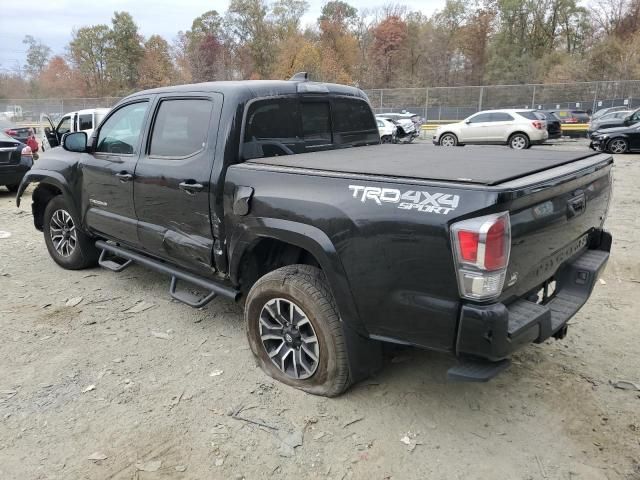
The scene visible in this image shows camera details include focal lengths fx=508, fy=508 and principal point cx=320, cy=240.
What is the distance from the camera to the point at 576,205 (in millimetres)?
2811

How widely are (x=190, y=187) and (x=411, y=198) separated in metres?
1.75

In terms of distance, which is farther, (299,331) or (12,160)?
(12,160)

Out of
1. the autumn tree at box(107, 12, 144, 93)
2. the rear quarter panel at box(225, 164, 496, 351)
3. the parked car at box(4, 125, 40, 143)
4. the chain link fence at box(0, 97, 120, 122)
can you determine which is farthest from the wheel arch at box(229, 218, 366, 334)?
the autumn tree at box(107, 12, 144, 93)

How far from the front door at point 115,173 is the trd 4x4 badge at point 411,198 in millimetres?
2352

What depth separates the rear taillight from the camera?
220 centimetres

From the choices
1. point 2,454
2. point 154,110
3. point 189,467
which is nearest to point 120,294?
point 154,110

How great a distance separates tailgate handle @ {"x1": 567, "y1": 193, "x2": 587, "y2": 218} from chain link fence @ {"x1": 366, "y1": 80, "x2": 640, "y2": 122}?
28.7 m

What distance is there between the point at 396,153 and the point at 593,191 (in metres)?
1.32

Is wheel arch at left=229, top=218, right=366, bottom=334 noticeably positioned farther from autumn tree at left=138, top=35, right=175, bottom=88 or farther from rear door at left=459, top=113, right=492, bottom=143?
autumn tree at left=138, top=35, right=175, bottom=88

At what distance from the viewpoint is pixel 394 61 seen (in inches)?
2451

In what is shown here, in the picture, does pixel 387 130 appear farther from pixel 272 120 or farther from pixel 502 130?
pixel 272 120

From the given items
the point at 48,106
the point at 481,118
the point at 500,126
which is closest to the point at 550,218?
the point at 500,126

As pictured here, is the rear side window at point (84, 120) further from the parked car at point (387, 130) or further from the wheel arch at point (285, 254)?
the wheel arch at point (285, 254)

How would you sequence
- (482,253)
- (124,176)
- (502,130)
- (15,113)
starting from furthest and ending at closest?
1. (15,113)
2. (502,130)
3. (124,176)
4. (482,253)
